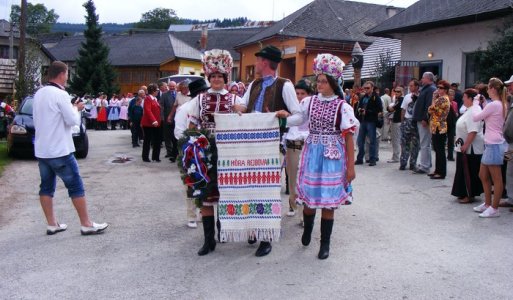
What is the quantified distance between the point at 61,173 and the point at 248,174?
230 centimetres

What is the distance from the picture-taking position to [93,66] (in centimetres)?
4616

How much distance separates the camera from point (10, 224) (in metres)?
7.29

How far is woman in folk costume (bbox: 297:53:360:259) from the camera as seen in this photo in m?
5.62

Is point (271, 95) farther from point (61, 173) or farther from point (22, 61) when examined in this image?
Answer: point (22, 61)

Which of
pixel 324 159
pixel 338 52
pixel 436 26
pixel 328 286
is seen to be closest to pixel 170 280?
pixel 328 286

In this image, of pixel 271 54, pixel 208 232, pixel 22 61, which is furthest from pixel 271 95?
pixel 22 61

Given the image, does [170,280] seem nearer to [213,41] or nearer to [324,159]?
[324,159]

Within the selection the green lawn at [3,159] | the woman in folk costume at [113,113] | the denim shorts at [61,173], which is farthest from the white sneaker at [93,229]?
the woman in folk costume at [113,113]

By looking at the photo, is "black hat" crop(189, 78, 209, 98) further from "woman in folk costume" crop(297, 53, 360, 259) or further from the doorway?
the doorway

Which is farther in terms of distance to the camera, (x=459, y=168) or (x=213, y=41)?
(x=213, y=41)

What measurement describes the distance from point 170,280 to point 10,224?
3302 millimetres

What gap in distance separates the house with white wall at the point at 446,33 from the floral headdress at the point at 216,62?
13.4 metres

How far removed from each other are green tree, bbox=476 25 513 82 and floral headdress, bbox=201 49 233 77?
40.9 feet

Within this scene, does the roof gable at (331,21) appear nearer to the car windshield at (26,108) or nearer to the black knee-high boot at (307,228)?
the car windshield at (26,108)
